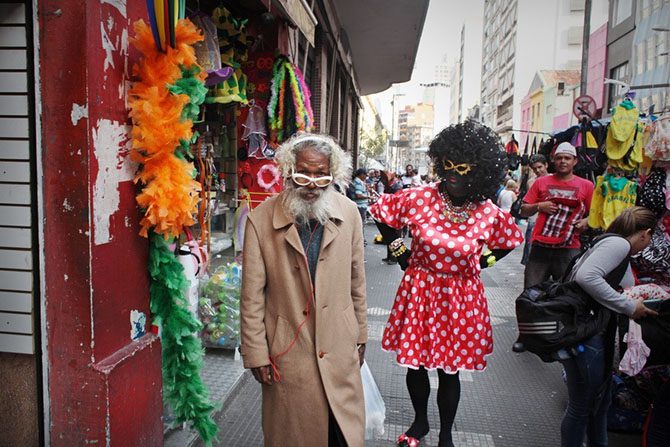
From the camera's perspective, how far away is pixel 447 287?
10.4 feet

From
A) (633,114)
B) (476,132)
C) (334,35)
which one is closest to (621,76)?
(334,35)

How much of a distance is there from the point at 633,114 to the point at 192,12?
388cm

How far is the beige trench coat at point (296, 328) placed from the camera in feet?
7.79

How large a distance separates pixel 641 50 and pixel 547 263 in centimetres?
1434

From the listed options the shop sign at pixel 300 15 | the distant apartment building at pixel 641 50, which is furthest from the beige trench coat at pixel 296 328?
the distant apartment building at pixel 641 50

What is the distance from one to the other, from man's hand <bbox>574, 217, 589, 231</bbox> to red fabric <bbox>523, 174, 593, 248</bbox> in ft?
0.12

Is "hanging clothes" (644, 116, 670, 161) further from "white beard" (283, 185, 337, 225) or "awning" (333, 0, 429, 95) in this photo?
"awning" (333, 0, 429, 95)

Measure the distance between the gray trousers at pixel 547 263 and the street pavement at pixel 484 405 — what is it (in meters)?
0.81

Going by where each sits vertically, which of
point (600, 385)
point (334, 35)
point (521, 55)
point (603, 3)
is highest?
point (603, 3)

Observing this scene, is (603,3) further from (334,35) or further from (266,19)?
(266,19)

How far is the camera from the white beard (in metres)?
2.44

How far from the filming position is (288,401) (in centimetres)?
239

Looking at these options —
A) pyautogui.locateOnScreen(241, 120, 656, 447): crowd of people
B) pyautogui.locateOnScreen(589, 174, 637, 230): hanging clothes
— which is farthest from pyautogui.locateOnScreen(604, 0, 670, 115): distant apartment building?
pyautogui.locateOnScreen(241, 120, 656, 447): crowd of people

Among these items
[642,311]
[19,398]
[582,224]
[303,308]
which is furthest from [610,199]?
[19,398]
